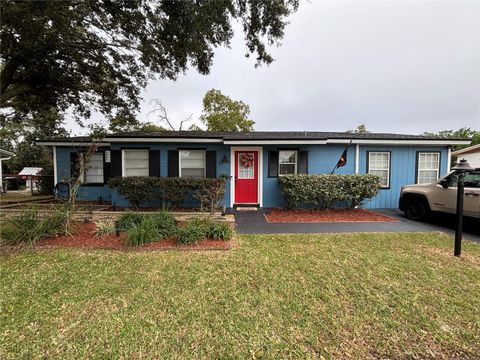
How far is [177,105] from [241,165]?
16193 mm

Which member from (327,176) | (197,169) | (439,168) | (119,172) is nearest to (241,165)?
(197,169)

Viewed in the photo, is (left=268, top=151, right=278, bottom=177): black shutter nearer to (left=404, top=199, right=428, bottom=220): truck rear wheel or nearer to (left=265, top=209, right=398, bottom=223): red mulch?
(left=265, top=209, right=398, bottom=223): red mulch

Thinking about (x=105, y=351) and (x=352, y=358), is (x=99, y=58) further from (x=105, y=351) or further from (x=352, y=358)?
(x=352, y=358)

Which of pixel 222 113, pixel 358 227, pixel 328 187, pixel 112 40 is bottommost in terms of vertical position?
pixel 358 227

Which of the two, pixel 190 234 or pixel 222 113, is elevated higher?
pixel 222 113

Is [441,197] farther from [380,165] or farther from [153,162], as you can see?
[153,162]

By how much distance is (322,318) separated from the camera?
234 centimetres

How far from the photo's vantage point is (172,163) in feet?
27.5

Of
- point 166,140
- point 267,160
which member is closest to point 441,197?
point 267,160

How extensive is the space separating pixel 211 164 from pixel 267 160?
2.26 m

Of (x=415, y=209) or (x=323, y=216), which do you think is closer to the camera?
(x=415, y=209)

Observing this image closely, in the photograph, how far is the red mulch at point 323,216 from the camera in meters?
6.68

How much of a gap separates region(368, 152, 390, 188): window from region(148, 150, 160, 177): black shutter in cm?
864

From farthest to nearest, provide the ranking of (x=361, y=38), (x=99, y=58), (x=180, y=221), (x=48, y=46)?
(x=361, y=38) → (x=99, y=58) → (x=48, y=46) → (x=180, y=221)
